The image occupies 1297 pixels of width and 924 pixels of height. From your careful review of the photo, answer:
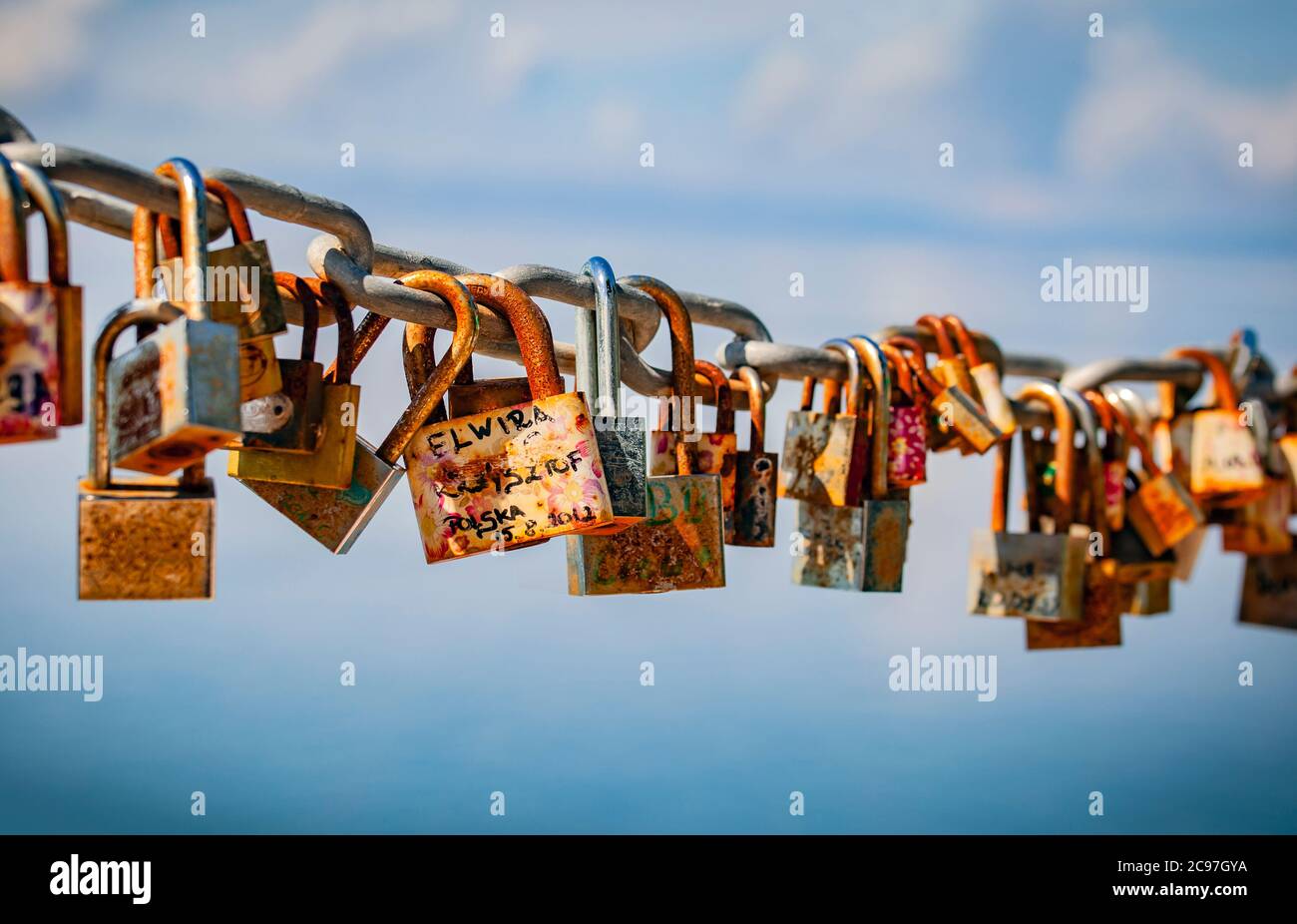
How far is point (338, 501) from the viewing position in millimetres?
2391

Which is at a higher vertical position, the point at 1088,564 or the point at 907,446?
the point at 907,446

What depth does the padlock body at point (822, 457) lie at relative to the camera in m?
3.20

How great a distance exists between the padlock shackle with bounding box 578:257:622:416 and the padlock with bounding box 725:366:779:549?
0.57 m

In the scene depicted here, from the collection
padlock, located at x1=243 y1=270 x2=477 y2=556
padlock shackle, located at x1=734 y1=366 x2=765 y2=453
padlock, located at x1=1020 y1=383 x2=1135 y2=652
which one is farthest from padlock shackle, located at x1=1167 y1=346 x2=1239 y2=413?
padlock, located at x1=243 y1=270 x2=477 y2=556

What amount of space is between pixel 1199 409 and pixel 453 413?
2565 mm

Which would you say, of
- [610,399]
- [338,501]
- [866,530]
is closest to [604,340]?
[610,399]

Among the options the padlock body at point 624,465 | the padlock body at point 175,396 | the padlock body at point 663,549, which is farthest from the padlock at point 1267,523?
the padlock body at point 175,396

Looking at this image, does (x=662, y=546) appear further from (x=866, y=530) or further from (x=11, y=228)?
(x=11, y=228)

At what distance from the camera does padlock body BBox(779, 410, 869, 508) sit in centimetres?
320

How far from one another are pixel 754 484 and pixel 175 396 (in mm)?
1518

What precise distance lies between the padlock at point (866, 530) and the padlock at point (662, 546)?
22.3 inches

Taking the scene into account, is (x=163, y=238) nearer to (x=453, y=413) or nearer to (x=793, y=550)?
(x=453, y=413)

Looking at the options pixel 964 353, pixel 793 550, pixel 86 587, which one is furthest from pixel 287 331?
pixel 964 353

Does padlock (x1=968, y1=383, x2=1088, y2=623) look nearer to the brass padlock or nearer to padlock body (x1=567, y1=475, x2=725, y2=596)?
padlock body (x1=567, y1=475, x2=725, y2=596)
